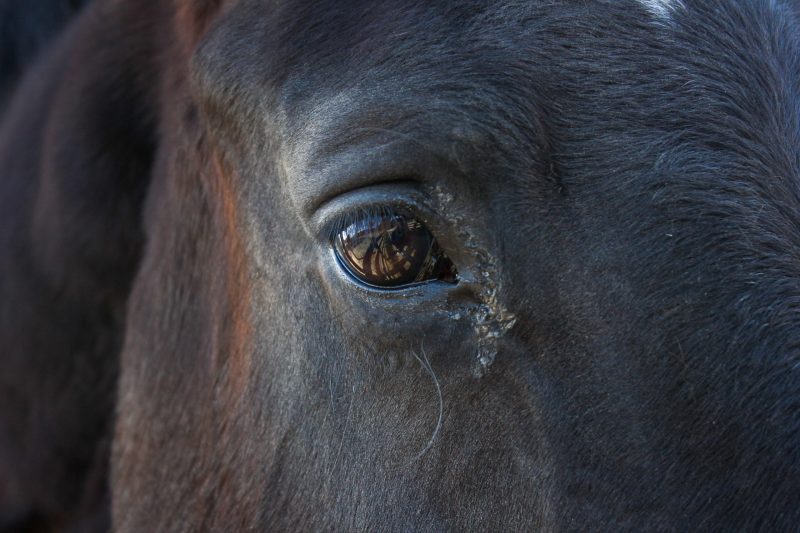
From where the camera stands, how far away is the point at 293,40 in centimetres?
183

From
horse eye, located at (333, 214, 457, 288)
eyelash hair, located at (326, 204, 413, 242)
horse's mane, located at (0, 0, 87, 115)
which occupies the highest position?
eyelash hair, located at (326, 204, 413, 242)

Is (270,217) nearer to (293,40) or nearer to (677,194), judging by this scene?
(293,40)

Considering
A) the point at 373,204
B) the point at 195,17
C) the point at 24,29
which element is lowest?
the point at 24,29

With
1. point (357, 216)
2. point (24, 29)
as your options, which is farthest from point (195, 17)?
point (24, 29)

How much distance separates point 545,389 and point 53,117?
2025 mm

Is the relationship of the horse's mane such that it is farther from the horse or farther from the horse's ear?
the horse

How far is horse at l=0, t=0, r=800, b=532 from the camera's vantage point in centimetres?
150

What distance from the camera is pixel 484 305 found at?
1.64m

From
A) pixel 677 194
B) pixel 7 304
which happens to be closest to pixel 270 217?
pixel 677 194

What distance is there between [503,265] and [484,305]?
3.2 inches

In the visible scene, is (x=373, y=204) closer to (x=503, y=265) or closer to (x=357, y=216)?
(x=357, y=216)

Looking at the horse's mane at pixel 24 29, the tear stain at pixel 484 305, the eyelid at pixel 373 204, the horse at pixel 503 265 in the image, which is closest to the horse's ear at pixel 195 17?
the horse at pixel 503 265

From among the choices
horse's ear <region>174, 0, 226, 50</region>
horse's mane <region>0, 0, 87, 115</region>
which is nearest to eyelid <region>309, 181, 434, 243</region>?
horse's ear <region>174, 0, 226, 50</region>

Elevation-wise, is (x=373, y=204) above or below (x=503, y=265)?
above
